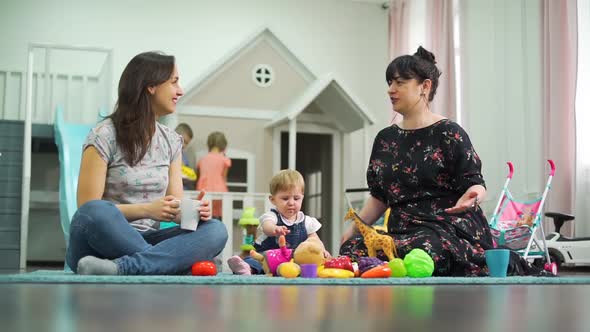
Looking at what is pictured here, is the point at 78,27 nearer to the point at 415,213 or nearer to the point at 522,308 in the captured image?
the point at 415,213

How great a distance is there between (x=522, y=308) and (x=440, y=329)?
0.35 m

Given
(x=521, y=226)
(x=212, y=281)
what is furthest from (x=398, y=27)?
(x=212, y=281)

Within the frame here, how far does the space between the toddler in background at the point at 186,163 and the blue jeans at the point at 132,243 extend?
3.21 meters

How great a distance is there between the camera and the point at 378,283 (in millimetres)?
1742

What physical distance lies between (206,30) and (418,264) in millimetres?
6091

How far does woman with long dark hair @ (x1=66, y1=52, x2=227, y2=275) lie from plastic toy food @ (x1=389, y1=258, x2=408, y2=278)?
1.67 feet

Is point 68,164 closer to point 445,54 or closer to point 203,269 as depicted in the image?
point 203,269

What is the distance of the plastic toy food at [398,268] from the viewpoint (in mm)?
2119

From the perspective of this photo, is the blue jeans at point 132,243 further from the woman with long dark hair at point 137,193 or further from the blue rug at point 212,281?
the blue rug at point 212,281

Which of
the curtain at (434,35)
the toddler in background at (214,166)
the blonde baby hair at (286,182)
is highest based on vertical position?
the curtain at (434,35)

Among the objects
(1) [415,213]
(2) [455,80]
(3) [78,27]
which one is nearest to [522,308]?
(1) [415,213]

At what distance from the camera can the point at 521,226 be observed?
Result: 379 centimetres

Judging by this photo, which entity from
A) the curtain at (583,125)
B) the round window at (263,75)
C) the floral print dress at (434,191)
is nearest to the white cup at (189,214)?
the floral print dress at (434,191)

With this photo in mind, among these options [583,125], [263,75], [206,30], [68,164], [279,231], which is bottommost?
[279,231]
